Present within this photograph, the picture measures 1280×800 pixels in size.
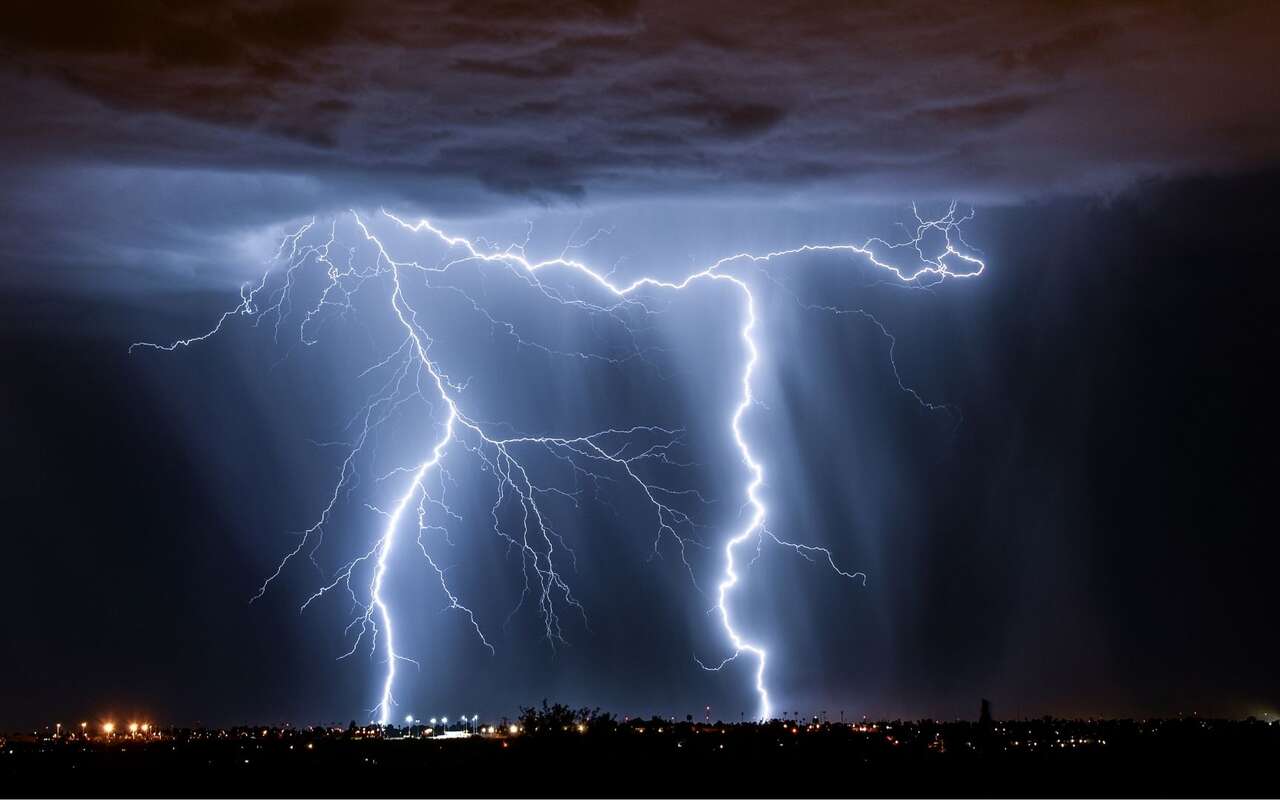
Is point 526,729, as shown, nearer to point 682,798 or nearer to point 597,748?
point 597,748

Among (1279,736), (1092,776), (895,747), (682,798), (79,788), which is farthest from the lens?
(1279,736)

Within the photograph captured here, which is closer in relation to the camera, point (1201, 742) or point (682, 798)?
point (682, 798)

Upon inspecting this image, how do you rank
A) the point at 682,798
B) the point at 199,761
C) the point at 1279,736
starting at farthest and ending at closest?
the point at 1279,736 → the point at 199,761 → the point at 682,798

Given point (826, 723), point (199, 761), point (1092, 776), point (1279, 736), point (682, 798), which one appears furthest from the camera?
point (826, 723)

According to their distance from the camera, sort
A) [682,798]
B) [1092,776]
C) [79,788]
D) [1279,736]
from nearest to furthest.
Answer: [682,798] < [79,788] < [1092,776] < [1279,736]

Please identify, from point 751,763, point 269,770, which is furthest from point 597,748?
point 269,770

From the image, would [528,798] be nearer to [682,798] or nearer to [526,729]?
[682,798]

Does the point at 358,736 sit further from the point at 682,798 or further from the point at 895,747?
the point at 682,798

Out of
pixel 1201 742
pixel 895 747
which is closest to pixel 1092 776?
pixel 895 747

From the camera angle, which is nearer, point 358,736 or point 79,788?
point 79,788
